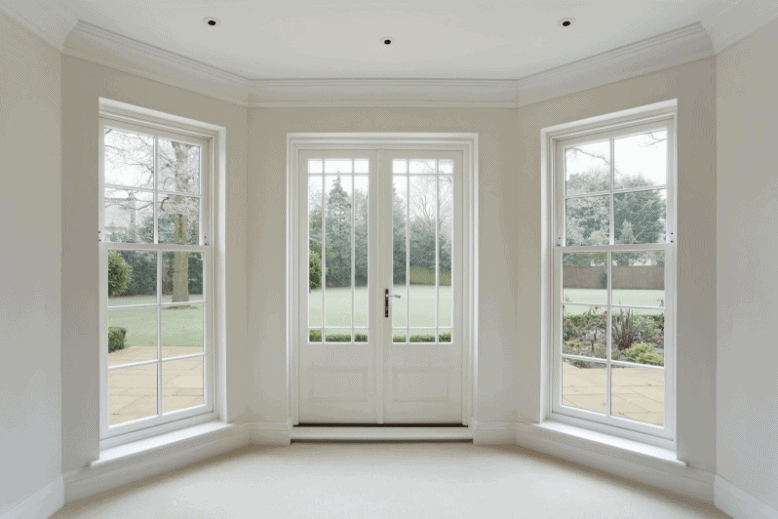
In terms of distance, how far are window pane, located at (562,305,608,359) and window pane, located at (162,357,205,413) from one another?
2.82 metres

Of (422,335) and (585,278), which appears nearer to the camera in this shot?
(585,278)

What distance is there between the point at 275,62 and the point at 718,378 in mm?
3530

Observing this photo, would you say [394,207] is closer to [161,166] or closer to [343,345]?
[343,345]

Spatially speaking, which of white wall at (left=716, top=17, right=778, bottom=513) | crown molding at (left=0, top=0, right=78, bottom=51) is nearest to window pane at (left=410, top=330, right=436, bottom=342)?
white wall at (left=716, top=17, right=778, bottom=513)

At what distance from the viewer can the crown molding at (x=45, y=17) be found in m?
2.27

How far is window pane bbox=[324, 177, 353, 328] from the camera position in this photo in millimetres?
3752

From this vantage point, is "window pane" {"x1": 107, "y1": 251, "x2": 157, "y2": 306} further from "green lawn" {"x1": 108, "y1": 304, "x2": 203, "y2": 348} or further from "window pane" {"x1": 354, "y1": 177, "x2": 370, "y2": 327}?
"window pane" {"x1": 354, "y1": 177, "x2": 370, "y2": 327}

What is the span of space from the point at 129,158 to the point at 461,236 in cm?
254

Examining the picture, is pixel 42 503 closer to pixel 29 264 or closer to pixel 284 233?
pixel 29 264

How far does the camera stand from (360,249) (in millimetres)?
3768

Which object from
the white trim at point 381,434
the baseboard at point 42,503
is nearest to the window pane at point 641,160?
the white trim at point 381,434

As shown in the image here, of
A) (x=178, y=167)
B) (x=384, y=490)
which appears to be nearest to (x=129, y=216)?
(x=178, y=167)

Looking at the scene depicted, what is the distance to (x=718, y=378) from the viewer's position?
2.68 m

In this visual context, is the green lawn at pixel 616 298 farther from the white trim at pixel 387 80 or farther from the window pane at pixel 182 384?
the window pane at pixel 182 384
